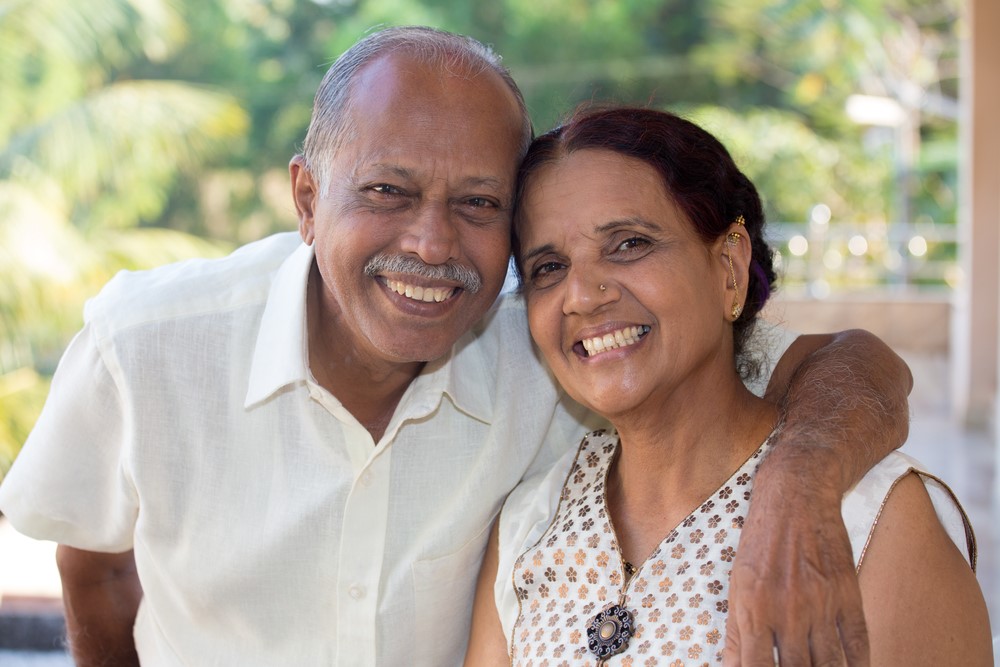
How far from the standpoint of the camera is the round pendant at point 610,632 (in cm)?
169

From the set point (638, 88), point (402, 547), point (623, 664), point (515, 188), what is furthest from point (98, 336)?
point (638, 88)

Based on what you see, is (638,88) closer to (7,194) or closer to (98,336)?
(7,194)

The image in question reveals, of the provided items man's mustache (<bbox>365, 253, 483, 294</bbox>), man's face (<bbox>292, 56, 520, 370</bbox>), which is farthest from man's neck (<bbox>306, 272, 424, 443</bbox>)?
man's mustache (<bbox>365, 253, 483, 294</bbox>)

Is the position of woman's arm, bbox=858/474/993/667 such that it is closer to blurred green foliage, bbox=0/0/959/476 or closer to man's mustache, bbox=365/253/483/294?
man's mustache, bbox=365/253/483/294

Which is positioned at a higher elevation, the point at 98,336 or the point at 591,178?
the point at 591,178

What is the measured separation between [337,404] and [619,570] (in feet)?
2.11

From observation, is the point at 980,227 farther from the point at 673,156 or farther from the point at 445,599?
the point at 445,599

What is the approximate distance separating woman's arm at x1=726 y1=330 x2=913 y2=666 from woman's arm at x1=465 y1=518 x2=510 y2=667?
60 cm

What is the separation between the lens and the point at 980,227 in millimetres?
8320

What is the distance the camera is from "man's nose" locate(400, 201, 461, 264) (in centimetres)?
190

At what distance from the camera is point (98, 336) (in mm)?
2021

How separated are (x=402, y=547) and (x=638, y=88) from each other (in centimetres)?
1697

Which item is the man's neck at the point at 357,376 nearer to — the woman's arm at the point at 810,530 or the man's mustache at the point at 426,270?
the man's mustache at the point at 426,270

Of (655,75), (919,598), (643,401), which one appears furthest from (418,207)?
(655,75)
